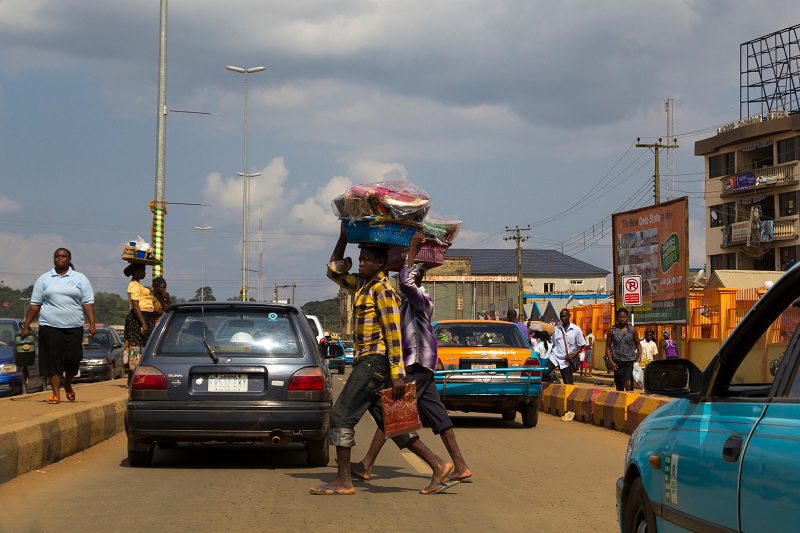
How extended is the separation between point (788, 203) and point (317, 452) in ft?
202

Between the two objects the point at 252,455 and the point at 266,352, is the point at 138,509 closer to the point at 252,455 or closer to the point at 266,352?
the point at 266,352

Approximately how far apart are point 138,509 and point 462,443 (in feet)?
19.2

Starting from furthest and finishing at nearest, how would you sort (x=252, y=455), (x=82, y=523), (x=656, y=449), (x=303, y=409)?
A: (x=252, y=455)
(x=303, y=409)
(x=82, y=523)
(x=656, y=449)

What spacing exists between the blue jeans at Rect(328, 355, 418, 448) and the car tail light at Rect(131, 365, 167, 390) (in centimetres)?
196

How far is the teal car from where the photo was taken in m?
3.36

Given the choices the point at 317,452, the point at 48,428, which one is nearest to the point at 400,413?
the point at 317,452

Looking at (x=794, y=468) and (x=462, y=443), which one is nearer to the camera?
(x=794, y=468)

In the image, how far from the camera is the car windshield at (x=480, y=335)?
15.5 m

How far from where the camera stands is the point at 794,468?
3184 millimetres

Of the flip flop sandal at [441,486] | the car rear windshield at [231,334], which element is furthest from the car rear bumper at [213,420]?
the flip flop sandal at [441,486]

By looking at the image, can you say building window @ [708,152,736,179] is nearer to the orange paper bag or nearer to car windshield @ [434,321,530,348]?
car windshield @ [434,321,530,348]

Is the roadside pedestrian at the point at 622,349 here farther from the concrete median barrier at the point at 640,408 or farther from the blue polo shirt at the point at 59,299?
the blue polo shirt at the point at 59,299

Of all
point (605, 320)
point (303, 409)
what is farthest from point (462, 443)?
point (605, 320)

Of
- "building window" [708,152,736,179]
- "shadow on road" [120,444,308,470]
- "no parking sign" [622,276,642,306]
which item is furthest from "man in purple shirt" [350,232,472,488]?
"building window" [708,152,736,179]
